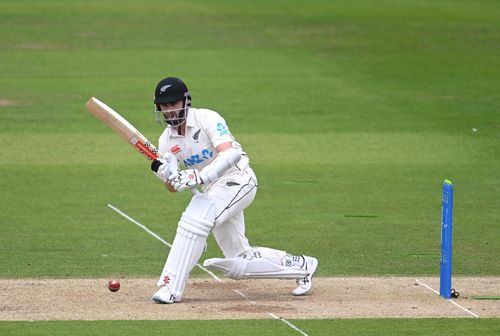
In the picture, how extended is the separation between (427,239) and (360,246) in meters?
0.77

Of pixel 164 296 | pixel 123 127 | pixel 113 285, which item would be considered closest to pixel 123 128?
pixel 123 127

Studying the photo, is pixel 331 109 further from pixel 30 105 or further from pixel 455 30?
pixel 455 30

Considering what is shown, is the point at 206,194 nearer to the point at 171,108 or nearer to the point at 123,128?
the point at 171,108

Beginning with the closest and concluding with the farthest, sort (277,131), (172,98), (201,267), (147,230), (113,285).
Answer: (172,98)
(113,285)
(201,267)
(147,230)
(277,131)

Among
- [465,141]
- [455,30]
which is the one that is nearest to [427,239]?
[465,141]

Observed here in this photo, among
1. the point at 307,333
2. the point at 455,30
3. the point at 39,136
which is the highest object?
the point at 455,30

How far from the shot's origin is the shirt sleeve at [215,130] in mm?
9180

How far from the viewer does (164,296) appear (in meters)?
9.04

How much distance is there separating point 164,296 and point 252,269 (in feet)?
2.45

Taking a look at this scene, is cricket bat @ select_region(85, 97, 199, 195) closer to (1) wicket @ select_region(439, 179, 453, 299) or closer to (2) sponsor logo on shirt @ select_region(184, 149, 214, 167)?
(2) sponsor logo on shirt @ select_region(184, 149, 214, 167)

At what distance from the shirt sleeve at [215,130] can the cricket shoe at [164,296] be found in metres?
1.16

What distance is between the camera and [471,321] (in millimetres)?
8602

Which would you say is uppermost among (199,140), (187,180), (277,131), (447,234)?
(277,131)

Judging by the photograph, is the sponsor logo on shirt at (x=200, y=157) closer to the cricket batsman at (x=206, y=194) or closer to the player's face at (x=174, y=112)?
the cricket batsman at (x=206, y=194)
